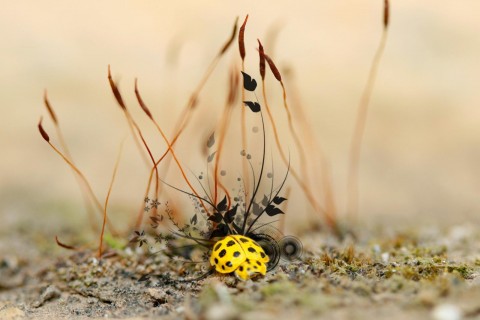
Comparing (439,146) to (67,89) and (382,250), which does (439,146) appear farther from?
(67,89)

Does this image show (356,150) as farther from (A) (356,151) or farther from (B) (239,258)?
(B) (239,258)

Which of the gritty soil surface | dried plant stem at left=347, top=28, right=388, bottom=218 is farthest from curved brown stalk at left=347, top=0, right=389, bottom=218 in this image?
the gritty soil surface

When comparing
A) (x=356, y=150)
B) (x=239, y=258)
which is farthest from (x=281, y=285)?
(x=356, y=150)

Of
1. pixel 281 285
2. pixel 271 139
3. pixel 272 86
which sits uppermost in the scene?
pixel 272 86

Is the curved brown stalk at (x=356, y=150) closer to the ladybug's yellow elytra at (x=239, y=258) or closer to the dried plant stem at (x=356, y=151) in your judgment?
the dried plant stem at (x=356, y=151)

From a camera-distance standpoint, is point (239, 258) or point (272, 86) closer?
point (239, 258)

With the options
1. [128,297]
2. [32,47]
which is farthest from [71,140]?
[128,297]
